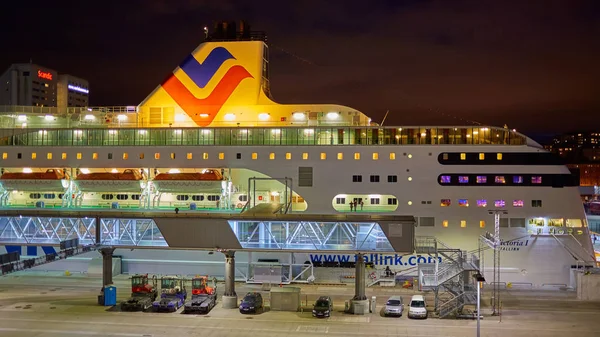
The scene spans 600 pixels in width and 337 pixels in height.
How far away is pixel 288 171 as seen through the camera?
3353 cm

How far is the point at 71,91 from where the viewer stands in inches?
5965

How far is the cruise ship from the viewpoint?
3142 cm

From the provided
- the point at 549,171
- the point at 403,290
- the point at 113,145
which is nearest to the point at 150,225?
the point at 113,145

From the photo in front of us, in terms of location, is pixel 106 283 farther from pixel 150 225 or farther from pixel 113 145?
pixel 113 145

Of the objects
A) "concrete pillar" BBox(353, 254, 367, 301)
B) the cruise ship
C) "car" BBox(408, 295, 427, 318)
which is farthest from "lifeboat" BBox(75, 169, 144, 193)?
"car" BBox(408, 295, 427, 318)

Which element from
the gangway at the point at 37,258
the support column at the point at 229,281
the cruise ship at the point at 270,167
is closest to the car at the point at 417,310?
the cruise ship at the point at 270,167

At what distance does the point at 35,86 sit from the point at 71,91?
16.5 metres

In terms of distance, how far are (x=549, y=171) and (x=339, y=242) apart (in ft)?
44.3

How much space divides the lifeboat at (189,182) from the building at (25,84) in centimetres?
10392

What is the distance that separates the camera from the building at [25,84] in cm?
12812

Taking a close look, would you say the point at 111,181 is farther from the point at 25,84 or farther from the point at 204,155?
the point at 25,84

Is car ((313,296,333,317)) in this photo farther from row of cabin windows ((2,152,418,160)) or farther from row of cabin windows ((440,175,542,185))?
row of cabin windows ((440,175,542,185))

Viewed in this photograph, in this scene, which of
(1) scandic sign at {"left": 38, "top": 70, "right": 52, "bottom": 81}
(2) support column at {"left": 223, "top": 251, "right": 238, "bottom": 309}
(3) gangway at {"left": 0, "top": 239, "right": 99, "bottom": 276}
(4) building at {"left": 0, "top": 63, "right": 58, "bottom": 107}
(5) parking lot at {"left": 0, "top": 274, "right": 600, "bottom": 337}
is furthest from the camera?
(1) scandic sign at {"left": 38, "top": 70, "right": 52, "bottom": 81}

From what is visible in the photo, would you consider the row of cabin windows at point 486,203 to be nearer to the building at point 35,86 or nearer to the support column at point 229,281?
the support column at point 229,281
